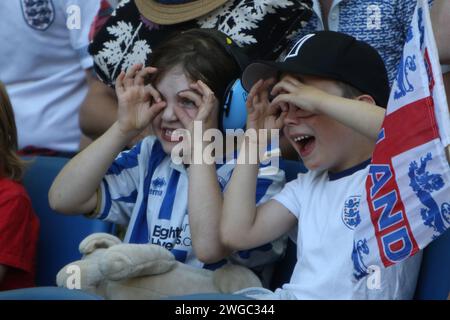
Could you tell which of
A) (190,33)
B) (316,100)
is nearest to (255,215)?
(316,100)

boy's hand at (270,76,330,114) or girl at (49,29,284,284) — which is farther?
girl at (49,29,284,284)

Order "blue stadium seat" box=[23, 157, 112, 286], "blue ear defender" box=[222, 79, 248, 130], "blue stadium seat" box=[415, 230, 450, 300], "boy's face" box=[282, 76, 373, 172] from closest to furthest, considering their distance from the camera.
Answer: "blue stadium seat" box=[415, 230, 450, 300] → "boy's face" box=[282, 76, 373, 172] → "blue ear defender" box=[222, 79, 248, 130] → "blue stadium seat" box=[23, 157, 112, 286]

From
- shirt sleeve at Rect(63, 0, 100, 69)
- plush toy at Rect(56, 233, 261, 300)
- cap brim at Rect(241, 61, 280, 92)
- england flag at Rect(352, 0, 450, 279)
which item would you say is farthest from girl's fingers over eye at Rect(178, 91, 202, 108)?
shirt sleeve at Rect(63, 0, 100, 69)

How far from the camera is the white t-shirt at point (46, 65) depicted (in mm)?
3234

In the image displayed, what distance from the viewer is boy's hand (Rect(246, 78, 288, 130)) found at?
7.95 feet

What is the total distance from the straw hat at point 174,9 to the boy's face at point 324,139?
0.46 m

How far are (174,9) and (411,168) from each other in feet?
3.30

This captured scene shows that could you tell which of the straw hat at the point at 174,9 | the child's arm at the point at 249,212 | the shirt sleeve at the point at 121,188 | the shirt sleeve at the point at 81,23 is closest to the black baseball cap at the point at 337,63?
the child's arm at the point at 249,212

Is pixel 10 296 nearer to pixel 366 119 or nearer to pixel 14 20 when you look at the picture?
pixel 366 119

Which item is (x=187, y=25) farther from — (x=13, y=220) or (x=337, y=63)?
(x=13, y=220)

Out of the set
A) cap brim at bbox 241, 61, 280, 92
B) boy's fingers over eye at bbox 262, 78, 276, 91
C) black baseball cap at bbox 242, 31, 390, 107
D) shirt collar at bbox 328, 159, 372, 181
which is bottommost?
shirt collar at bbox 328, 159, 372, 181

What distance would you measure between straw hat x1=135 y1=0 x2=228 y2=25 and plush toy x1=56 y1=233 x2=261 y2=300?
68 centimetres

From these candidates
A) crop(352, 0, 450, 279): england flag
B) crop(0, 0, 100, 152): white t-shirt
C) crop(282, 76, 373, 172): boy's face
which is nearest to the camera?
crop(352, 0, 450, 279): england flag

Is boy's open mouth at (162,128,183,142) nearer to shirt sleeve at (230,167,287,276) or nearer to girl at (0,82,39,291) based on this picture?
shirt sleeve at (230,167,287,276)
